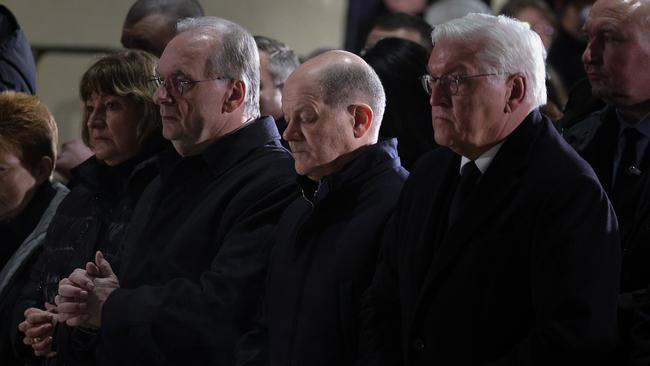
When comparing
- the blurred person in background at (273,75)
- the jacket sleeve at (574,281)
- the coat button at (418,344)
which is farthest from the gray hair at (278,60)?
the jacket sleeve at (574,281)

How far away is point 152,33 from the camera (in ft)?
13.3

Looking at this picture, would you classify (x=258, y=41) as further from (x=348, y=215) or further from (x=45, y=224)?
(x=348, y=215)

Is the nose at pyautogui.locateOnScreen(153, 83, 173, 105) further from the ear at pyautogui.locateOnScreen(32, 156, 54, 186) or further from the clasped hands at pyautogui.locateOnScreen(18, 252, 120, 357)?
the ear at pyautogui.locateOnScreen(32, 156, 54, 186)

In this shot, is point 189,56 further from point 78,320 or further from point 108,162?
point 78,320

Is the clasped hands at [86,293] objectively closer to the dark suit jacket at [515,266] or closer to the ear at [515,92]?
the dark suit jacket at [515,266]

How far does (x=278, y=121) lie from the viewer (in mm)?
3805

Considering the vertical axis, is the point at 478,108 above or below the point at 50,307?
above

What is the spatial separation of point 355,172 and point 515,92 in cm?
45

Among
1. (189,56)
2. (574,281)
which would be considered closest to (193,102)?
(189,56)

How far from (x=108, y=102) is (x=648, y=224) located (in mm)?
1623

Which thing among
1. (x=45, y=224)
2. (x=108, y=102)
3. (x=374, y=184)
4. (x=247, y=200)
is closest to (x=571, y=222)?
(x=374, y=184)

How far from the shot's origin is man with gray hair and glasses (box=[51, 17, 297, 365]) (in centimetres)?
285

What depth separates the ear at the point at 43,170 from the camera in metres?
3.82

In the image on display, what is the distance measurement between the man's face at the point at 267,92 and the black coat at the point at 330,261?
989mm
